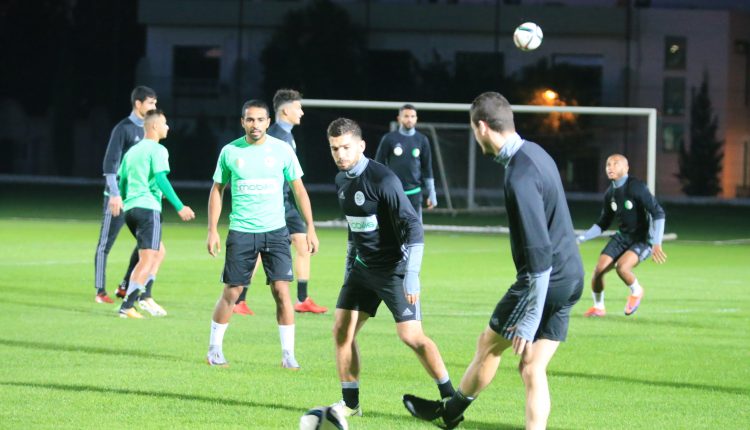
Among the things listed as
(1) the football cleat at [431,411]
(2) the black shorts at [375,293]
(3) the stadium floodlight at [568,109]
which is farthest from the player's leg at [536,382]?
(3) the stadium floodlight at [568,109]

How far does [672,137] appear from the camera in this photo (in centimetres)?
5512

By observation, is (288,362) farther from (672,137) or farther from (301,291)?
(672,137)

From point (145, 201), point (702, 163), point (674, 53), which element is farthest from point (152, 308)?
point (674, 53)

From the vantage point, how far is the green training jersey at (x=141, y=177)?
41.6 ft

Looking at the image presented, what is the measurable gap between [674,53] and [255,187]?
48.1m

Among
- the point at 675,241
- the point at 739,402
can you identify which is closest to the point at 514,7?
the point at 675,241

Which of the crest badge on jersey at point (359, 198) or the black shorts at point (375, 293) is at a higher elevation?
the crest badge on jersey at point (359, 198)

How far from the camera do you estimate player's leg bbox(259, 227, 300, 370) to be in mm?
9609

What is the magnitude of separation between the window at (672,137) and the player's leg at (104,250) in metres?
43.6

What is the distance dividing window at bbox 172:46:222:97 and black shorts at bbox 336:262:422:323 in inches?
1914

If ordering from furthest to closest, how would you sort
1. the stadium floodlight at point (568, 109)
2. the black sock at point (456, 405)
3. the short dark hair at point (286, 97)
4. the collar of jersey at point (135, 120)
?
the stadium floodlight at point (568, 109)
the collar of jersey at point (135, 120)
the short dark hair at point (286, 97)
the black sock at point (456, 405)

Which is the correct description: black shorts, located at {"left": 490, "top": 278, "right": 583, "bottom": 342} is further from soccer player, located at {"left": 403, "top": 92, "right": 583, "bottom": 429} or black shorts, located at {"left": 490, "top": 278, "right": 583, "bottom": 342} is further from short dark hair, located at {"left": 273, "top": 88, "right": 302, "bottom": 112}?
short dark hair, located at {"left": 273, "top": 88, "right": 302, "bottom": 112}

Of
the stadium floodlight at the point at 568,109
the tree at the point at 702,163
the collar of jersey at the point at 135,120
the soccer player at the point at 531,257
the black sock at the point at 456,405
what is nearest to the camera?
the soccer player at the point at 531,257

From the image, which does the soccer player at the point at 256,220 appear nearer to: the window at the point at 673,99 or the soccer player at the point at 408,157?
the soccer player at the point at 408,157
